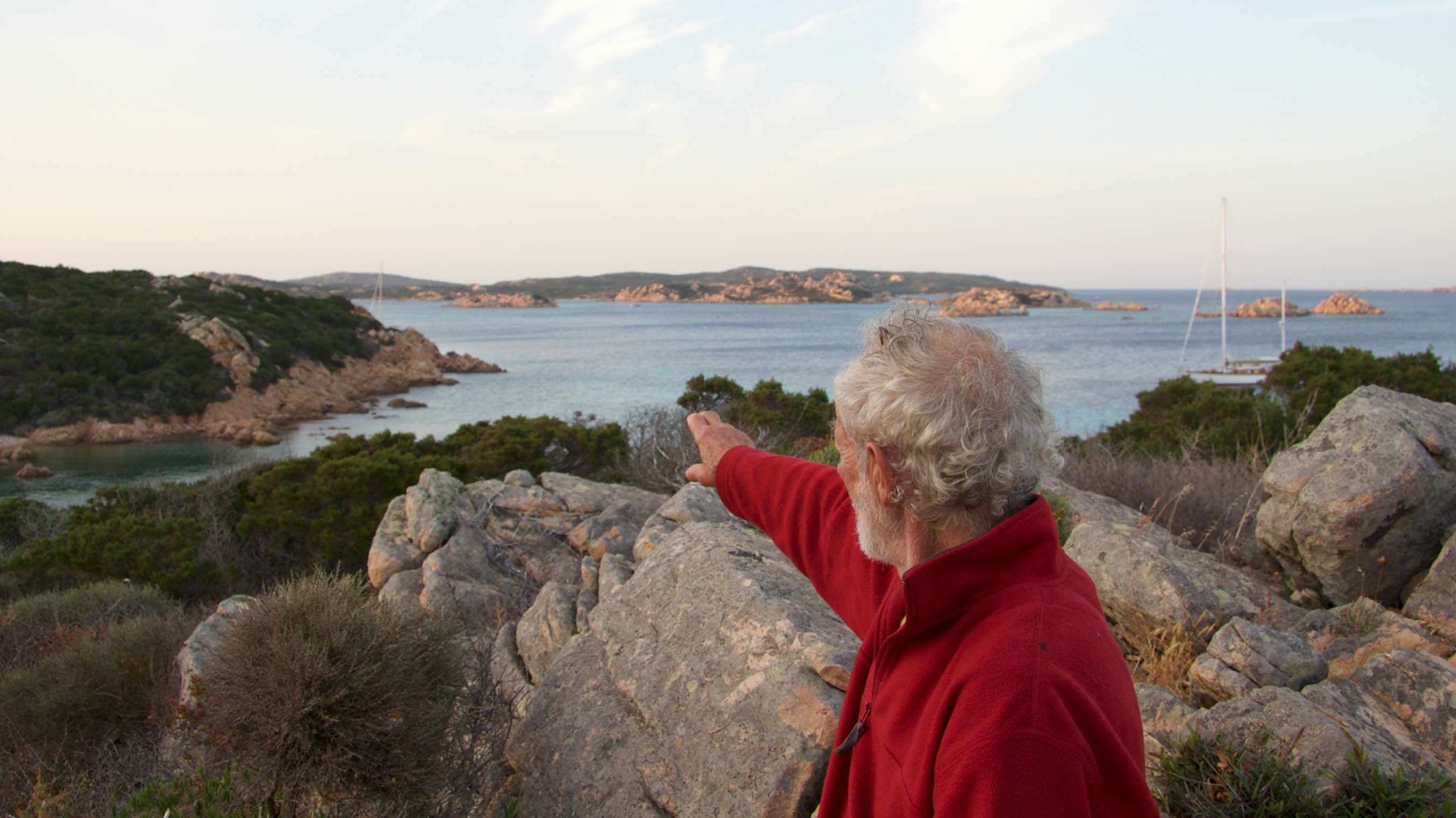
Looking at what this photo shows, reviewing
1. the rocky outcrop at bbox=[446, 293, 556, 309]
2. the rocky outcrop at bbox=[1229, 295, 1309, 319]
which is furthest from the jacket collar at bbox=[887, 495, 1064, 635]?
the rocky outcrop at bbox=[446, 293, 556, 309]

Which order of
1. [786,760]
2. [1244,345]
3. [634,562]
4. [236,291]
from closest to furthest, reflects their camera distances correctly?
[786,760]
[634,562]
[236,291]
[1244,345]

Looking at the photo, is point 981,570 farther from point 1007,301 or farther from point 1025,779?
point 1007,301

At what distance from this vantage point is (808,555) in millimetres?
2666

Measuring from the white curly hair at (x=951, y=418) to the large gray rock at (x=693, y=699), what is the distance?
151cm

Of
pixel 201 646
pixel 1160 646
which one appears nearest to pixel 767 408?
pixel 201 646

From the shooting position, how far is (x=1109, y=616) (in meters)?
4.57

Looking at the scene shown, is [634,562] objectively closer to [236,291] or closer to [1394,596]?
[1394,596]

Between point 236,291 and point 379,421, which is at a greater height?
point 236,291

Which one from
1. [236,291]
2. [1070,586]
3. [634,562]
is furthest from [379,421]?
[1070,586]

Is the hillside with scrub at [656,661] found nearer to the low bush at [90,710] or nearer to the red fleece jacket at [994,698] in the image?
the low bush at [90,710]

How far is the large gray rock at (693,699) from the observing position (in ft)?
9.90

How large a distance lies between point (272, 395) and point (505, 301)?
127762 millimetres

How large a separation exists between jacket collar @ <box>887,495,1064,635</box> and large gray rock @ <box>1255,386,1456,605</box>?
14.1 feet

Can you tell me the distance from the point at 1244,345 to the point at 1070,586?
68.9 meters
